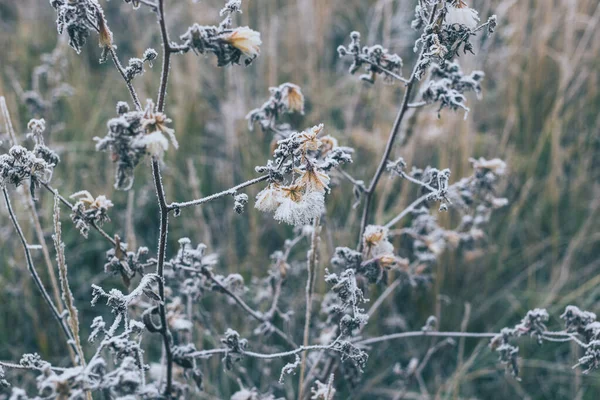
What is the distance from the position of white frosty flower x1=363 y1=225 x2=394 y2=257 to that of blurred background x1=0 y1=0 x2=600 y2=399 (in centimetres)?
39

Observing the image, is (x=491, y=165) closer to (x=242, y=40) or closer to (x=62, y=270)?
(x=242, y=40)

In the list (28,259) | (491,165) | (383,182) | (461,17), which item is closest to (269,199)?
(461,17)

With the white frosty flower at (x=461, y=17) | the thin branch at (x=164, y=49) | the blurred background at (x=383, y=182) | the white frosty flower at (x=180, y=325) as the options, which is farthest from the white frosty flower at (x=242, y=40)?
the blurred background at (x=383, y=182)

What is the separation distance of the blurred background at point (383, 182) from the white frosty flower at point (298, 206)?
0.78 m

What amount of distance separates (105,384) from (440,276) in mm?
1656

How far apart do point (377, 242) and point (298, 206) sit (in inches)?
18.2

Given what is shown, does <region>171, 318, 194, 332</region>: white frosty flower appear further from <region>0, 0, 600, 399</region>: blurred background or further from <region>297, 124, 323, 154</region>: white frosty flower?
<region>297, 124, 323, 154</region>: white frosty flower

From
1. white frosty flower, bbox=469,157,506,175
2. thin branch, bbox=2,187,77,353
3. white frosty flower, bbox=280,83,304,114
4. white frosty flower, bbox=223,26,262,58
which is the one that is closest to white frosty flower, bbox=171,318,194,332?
thin branch, bbox=2,187,77,353

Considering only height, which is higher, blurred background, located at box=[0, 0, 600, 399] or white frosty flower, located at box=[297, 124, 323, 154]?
blurred background, located at box=[0, 0, 600, 399]

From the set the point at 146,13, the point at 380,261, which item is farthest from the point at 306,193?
the point at 146,13

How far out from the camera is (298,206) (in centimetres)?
122

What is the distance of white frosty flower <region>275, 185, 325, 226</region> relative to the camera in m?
1.21

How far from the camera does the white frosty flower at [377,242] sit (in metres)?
1.61

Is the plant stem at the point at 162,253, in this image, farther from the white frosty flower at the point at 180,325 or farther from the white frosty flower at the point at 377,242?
the white frosty flower at the point at 377,242
